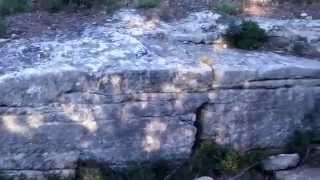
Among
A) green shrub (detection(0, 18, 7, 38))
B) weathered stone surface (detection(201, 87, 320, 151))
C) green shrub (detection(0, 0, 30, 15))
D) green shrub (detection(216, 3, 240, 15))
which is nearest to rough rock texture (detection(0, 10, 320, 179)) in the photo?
weathered stone surface (detection(201, 87, 320, 151))

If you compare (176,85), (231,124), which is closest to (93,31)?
(176,85)

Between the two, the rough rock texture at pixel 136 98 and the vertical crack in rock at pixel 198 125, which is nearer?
the rough rock texture at pixel 136 98

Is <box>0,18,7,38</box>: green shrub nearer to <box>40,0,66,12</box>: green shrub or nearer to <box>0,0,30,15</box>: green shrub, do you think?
<box>0,0,30,15</box>: green shrub

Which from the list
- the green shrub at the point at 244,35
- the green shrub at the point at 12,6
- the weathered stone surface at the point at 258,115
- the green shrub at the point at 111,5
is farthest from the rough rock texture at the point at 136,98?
the green shrub at the point at 12,6

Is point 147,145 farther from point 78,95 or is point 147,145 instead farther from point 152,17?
point 152,17

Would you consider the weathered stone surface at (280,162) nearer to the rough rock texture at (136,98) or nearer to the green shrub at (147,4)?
the rough rock texture at (136,98)

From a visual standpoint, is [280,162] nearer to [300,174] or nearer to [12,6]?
[300,174]

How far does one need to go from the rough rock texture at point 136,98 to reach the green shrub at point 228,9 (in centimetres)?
63

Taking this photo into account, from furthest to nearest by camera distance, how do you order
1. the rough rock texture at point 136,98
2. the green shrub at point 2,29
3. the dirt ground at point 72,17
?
the dirt ground at point 72,17 < the green shrub at point 2,29 < the rough rock texture at point 136,98

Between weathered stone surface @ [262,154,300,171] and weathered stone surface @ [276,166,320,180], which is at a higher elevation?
weathered stone surface @ [262,154,300,171]

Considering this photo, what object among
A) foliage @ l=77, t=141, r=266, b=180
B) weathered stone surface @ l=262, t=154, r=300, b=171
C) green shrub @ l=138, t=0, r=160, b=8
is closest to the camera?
foliage @ l=77, t=141, r=266, b=180

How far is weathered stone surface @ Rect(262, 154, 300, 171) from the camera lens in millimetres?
6083

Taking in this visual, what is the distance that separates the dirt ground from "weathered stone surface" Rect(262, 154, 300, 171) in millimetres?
1575

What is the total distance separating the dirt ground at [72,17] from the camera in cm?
641
